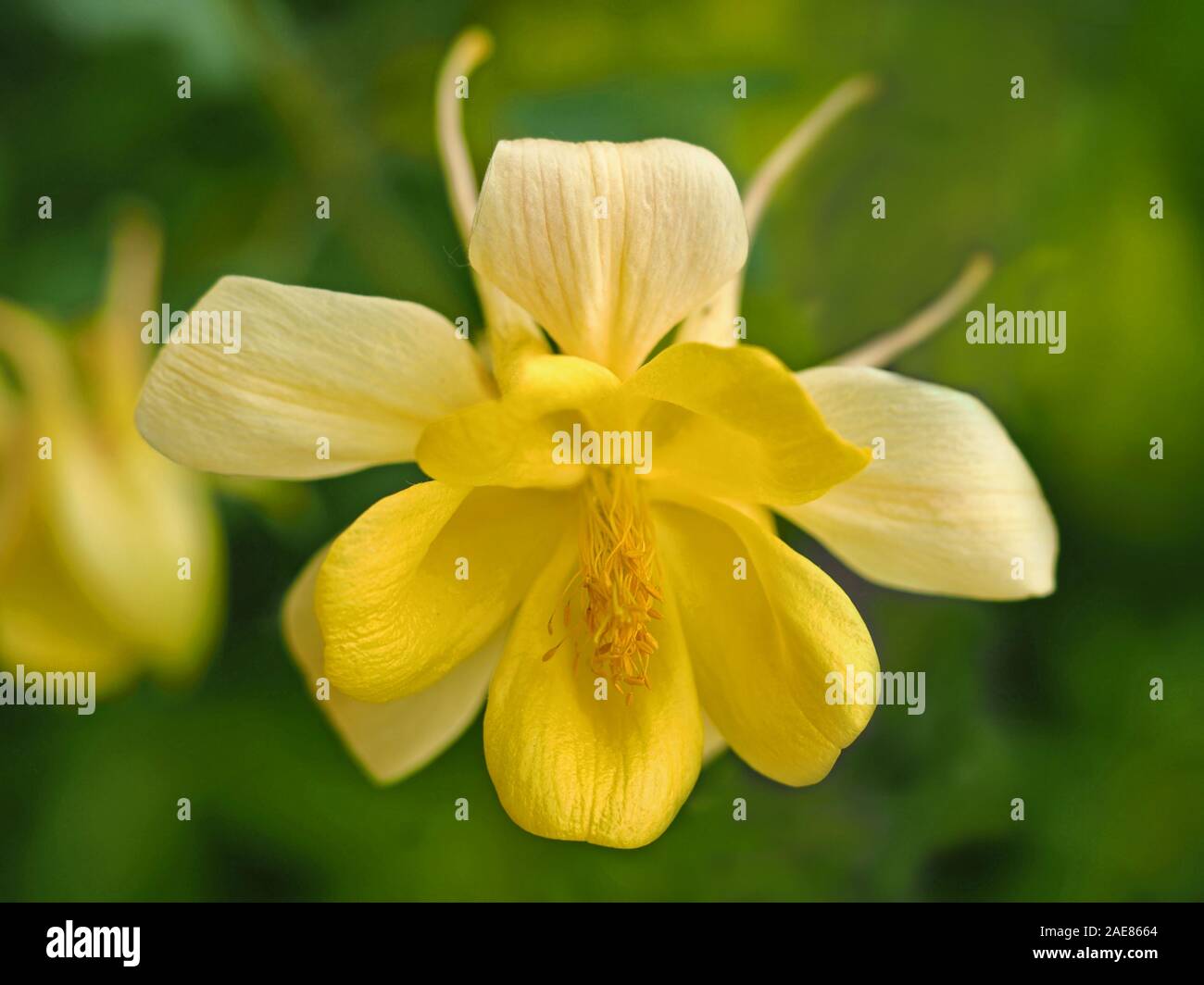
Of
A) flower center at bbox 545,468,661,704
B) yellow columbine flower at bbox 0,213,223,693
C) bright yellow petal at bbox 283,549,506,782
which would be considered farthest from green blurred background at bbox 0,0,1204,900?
flower center at bbox 545,468,661,704

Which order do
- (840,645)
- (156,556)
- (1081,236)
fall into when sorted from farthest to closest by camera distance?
(1081,236) < (156,556) < (840,645)

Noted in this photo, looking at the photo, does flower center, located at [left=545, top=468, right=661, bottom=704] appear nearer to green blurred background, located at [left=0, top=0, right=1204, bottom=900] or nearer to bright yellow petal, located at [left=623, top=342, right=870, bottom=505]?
bright yellow petal, located at [left=623, top=342, right=870, bottom=505]

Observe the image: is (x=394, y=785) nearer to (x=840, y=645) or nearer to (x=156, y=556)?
(x=156, y=556)

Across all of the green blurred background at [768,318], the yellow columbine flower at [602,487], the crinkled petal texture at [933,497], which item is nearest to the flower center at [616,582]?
the yellow columbine flower at [602,487]

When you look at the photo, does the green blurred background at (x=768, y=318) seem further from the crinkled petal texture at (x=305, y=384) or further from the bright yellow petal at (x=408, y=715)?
the crinkled petal texture at (x=305, y=384)

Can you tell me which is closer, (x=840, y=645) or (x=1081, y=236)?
(x=840, y=645)

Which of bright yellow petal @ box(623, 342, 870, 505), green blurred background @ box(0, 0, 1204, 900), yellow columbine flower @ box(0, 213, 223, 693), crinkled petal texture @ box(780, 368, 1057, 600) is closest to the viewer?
bright yellow petal @ box(623, 342, 870, 505)
